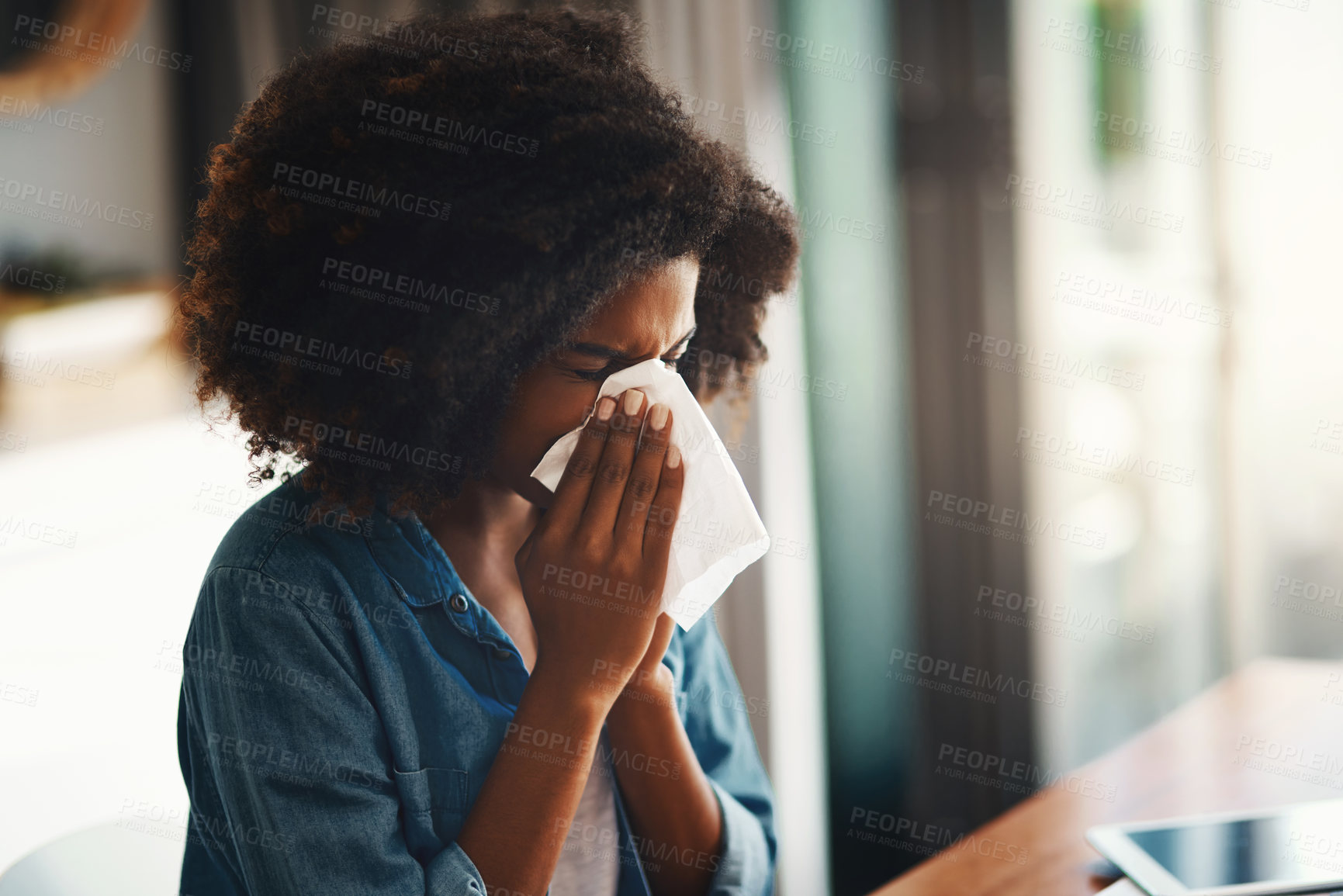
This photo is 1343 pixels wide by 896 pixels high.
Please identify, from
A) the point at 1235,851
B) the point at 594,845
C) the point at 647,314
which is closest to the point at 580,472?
the point at 647,314

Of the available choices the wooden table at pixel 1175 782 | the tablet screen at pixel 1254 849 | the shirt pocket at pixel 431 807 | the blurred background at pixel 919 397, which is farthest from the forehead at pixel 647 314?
the blurred background at pixel 919 397

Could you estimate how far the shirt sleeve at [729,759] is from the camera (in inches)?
38.1

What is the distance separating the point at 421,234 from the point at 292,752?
389 mm

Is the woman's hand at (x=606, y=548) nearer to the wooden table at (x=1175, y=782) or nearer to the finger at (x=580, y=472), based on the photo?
the finger at (x=580, y=472)

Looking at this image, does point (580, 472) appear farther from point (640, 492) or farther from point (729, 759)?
point (729, 759)

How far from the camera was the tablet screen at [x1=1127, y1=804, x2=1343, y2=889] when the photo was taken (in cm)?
85

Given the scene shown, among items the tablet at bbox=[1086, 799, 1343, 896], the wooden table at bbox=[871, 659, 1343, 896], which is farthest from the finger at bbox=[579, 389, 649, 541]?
the tablet at bbox=[1086, 799, 1343, 896]

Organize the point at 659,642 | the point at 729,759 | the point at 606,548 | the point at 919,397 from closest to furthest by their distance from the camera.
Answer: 1. the point at 606,548
2. the point at 659,642
3. the point at 729,759
4. the point at 919,397

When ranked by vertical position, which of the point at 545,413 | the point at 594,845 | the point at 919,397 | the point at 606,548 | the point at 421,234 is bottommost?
the point at 594,845

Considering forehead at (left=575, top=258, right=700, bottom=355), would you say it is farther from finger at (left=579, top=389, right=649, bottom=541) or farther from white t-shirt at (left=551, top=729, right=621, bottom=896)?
white t-shirt at (left=551, top=729, right=621, bottom=896)

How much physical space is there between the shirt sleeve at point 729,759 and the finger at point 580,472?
0.30m

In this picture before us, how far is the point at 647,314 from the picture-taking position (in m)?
0.78

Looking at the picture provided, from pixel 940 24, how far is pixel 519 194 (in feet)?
4.05

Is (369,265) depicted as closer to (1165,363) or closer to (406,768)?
(406,768)
